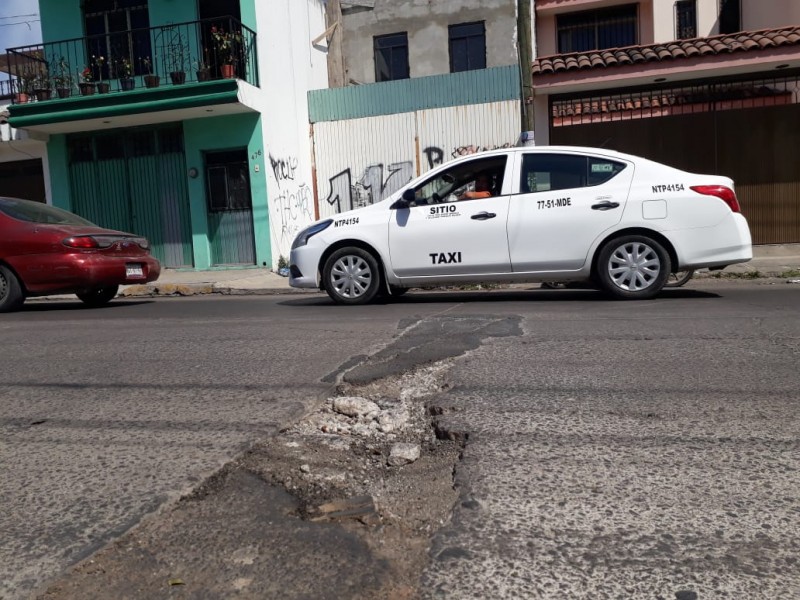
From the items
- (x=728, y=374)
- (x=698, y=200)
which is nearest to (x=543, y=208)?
(x=698, y=200)

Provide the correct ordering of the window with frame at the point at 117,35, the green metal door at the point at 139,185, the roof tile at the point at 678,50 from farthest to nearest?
the window with frame at the point at 117,35
the green metal door at the point at 139,185
the roof tile at the point at 678,50

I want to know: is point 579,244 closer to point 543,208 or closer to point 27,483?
point 543,208

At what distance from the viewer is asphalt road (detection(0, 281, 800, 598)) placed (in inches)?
86.3

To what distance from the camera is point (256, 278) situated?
1355cm

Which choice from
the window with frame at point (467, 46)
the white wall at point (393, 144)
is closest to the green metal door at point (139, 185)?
the white wall at point (393, 144)

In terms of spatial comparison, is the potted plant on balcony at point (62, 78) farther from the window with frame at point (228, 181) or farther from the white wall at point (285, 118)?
the white wall at point (285, 118)

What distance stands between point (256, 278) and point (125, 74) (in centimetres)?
571

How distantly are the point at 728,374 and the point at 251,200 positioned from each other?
1213 cm

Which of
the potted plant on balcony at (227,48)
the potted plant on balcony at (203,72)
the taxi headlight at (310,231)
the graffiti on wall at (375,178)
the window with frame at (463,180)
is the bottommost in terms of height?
the taxi headlight at (310,231)

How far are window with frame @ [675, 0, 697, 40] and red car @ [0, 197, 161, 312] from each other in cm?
1619

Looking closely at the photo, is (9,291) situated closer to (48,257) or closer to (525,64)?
(48,257)

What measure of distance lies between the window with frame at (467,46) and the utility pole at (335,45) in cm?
327

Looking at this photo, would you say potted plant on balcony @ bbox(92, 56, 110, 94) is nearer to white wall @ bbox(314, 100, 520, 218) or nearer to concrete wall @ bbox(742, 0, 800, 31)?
white wall @ bbox(314, 100, 520, 218)

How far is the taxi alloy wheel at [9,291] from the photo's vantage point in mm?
9000
